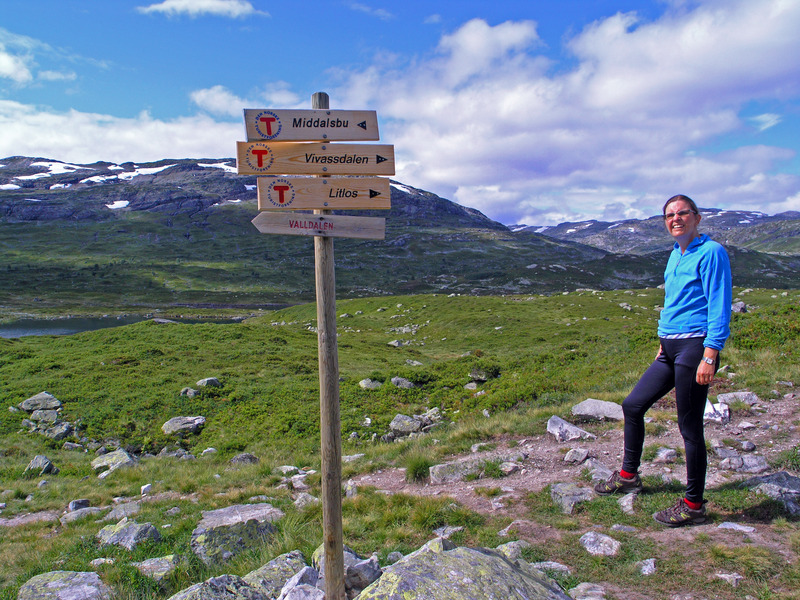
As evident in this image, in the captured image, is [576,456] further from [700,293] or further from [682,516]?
[700,293]

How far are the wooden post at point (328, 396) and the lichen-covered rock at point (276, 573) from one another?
769 mm

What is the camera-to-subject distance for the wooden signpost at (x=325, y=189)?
14.9ft

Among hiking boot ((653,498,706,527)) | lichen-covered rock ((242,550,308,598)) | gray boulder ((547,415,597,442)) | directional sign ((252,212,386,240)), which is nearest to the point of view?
directional sign ((252,212,386,240))

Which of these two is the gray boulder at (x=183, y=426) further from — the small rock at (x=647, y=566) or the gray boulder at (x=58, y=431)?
the small rock at (x=647, y=566)

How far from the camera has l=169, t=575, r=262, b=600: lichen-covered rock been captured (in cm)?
426

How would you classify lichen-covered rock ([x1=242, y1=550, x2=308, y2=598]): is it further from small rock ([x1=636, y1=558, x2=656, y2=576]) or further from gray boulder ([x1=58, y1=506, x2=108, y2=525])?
gray boulder ([x1=58, y1=506, x2=108, y2=525])

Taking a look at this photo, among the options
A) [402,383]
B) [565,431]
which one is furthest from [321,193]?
[402,383]

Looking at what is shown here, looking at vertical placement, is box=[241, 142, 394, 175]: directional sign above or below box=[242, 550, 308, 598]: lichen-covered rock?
above

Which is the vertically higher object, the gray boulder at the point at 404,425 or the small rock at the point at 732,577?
the small rock at the point at 732,577

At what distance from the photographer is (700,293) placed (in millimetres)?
5363

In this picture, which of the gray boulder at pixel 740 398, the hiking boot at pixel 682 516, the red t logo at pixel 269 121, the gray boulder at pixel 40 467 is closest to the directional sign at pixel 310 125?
the red t logo at pixel 269 121

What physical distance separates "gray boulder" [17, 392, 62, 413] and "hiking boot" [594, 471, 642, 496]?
1967 centimetres

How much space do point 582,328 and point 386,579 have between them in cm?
3514

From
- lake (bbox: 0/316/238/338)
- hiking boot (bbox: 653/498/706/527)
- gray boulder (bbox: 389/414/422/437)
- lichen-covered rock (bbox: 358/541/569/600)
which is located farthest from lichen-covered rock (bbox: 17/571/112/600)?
lake (bbox: 0/316/238/338)
